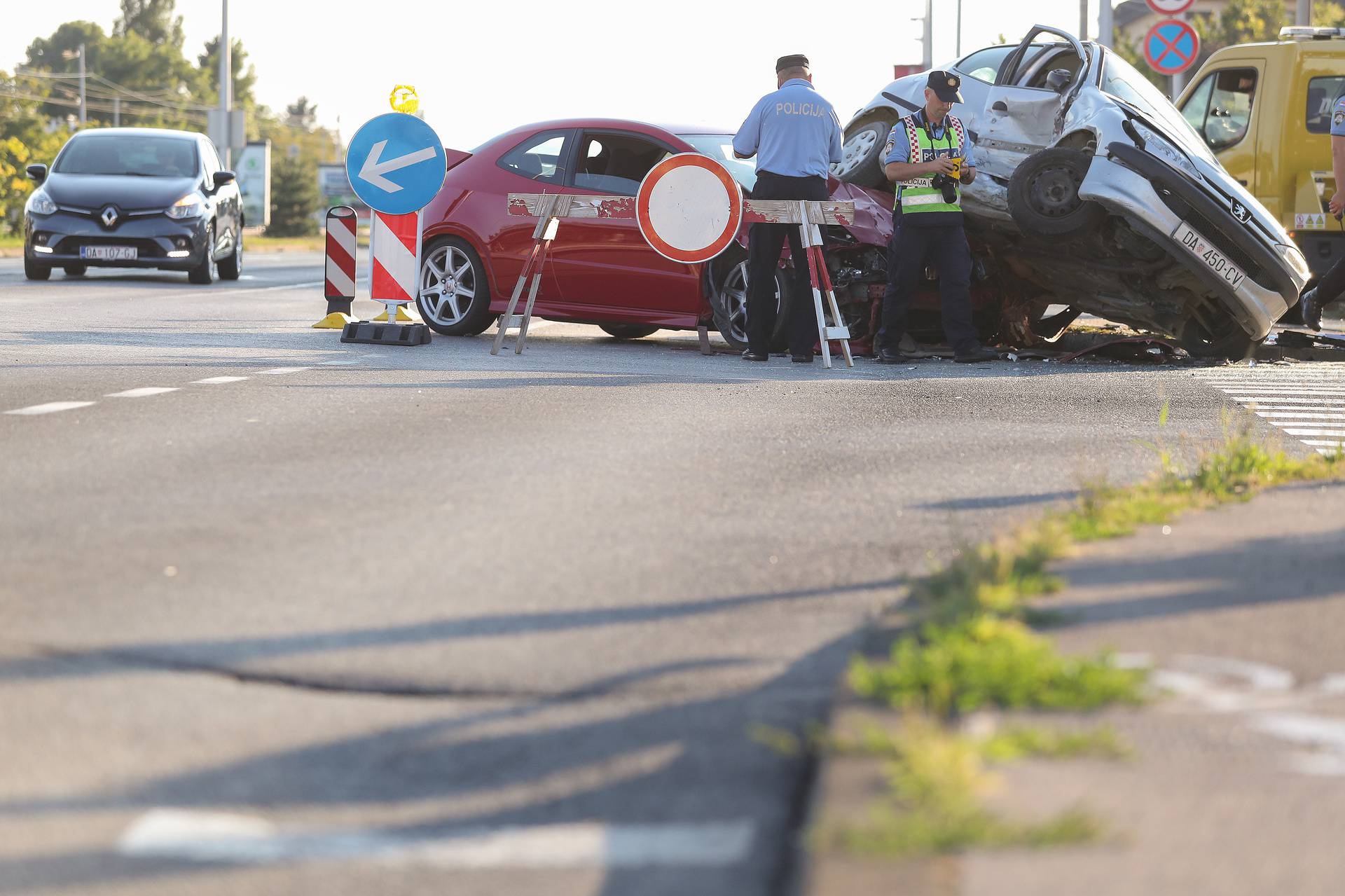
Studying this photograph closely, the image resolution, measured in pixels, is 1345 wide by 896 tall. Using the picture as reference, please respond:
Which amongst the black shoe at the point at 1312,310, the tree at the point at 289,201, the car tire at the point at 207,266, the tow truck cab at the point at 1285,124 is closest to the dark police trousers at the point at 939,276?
the black shoe at the point at 1312,310

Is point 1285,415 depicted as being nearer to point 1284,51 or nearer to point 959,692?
point 959,692

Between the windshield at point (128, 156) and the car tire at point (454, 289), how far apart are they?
28.0 feet

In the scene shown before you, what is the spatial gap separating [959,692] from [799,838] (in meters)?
0.77

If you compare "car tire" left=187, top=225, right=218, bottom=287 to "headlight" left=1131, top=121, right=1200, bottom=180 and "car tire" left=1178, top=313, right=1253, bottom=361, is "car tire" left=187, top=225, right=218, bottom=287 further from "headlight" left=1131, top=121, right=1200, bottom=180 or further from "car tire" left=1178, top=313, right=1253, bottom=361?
"headlight" left=1131, top=121, right=1200, bottom=180

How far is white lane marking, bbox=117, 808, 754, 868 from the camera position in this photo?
295 cm

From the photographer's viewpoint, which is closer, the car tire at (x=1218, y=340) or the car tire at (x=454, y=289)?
the car tire at (x=1218, y=340)

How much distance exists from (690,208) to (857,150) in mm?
1922

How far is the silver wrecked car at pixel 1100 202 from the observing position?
12469 millimetres

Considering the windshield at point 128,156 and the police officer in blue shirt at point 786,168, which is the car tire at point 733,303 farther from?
the windshield at point 128,156

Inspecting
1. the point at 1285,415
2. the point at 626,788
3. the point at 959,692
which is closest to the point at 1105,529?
the point at 959,692

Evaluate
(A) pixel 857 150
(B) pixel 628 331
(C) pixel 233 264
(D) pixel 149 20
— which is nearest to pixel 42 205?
(C) pixel 233 264

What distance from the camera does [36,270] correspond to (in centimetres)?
2147

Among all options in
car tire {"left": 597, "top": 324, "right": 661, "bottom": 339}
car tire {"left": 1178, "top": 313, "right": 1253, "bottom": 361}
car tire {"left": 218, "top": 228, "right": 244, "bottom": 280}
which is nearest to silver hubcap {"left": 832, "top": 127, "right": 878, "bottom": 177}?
car tire {"left": 597, "top": 324, "right": 661, "bottom": 339}

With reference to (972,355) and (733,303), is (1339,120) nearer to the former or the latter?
(972,355)
